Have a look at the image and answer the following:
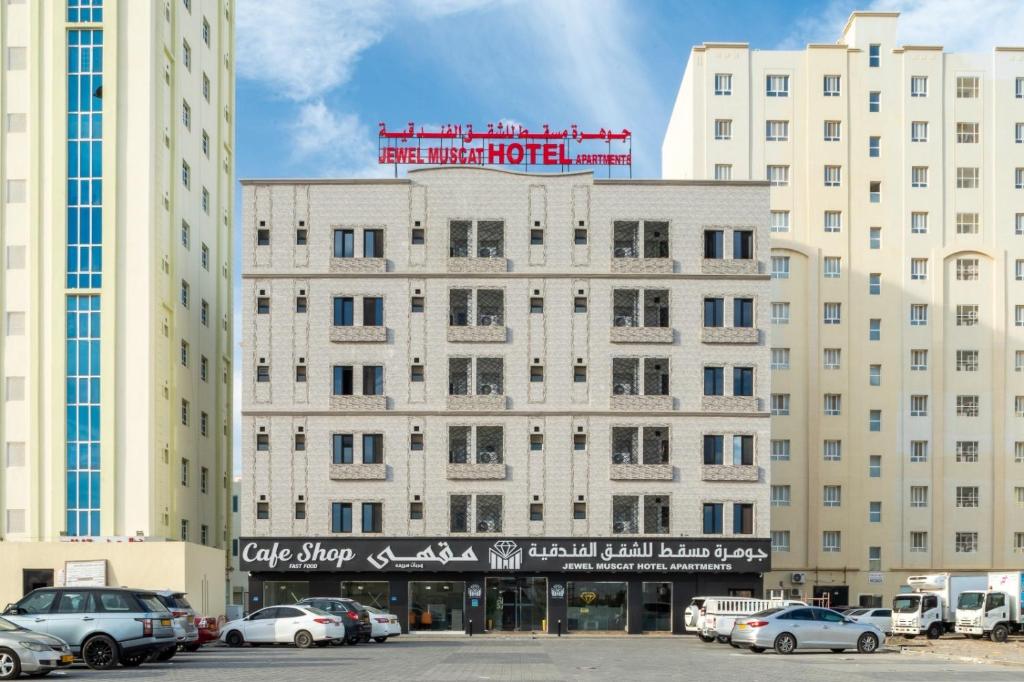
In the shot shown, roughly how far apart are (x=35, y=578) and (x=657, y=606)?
30001mm

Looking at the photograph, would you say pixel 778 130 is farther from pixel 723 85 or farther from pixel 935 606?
pixel 935 606

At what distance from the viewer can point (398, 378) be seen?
236ft

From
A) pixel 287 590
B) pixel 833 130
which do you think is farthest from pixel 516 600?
pixel 833 130

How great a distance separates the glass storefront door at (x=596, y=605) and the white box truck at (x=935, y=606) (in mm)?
13446

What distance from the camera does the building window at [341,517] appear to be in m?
70.8

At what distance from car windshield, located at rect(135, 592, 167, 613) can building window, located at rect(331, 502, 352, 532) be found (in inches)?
1262

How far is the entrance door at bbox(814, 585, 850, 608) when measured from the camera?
287ft

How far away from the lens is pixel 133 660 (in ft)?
125

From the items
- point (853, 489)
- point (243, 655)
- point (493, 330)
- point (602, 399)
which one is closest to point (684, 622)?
point (602, 399)

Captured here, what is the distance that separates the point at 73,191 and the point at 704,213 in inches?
1259

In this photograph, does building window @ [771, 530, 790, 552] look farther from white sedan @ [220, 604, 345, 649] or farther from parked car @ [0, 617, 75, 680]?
parked car @ [0, 617, 75, 680]

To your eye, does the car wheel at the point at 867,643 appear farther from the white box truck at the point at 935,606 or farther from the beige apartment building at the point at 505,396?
the beige apartment building at the point at 505,396

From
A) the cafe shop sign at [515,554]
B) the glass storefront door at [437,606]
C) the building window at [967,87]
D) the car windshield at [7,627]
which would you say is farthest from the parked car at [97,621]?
the building window at [967,87]

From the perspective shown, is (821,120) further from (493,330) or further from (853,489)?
(493,330)
